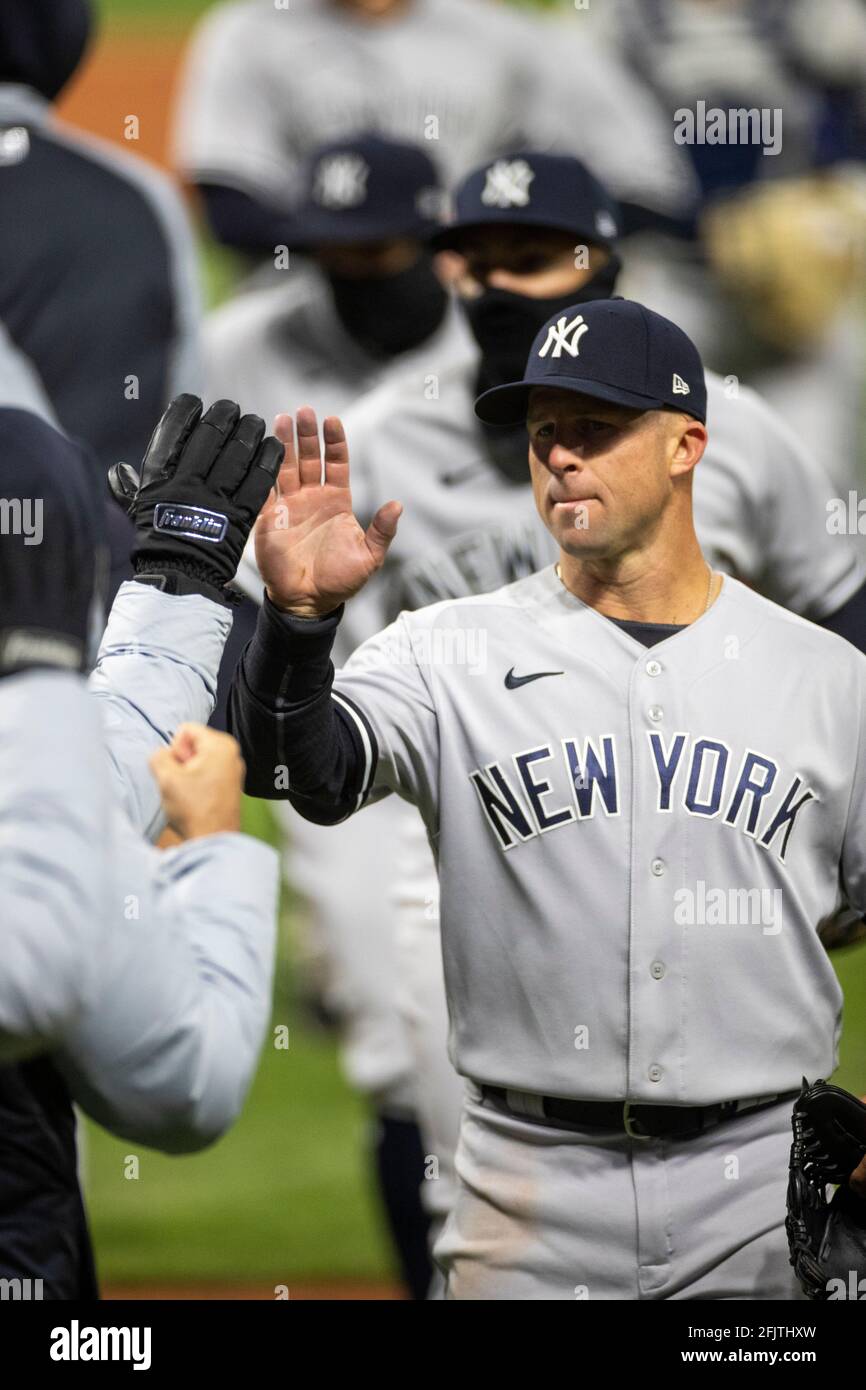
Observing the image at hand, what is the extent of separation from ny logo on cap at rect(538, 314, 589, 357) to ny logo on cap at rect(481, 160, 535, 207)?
73 cm

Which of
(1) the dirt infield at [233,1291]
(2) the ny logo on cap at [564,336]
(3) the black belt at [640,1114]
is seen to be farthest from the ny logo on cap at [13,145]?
(3) the black belt at [640,1114]

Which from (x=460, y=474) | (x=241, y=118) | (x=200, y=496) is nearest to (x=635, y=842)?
(x=200, y=496)

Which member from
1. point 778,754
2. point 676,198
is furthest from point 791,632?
point 676,198

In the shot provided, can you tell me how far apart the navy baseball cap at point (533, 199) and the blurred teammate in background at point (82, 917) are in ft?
4.67

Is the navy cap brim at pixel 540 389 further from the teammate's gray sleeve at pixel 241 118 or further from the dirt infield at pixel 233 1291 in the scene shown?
the teammate's gray sleeve at pixel 241 118

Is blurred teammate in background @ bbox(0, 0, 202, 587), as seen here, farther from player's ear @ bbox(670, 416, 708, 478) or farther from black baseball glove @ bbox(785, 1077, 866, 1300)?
black baseball glove @ bbox(785, 1077, 866, 1300)

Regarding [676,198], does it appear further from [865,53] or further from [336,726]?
Answer: [336,726]

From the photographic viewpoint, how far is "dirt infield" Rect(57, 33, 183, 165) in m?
10.7

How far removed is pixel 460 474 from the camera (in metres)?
3.79

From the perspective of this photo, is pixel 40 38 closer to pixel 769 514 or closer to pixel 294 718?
pixel 769 514

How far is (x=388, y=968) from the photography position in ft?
14.1

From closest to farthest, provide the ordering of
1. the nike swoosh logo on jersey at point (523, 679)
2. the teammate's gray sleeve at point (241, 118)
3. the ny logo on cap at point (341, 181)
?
1. the nike swoosh logo on jersey at point (523, 679)
2. the ny logo on cap at point (341, 181)
3. the teammate's gray sleeve at point (241, 118)

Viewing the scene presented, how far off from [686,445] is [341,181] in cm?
246

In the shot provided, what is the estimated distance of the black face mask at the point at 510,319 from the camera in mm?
3510
